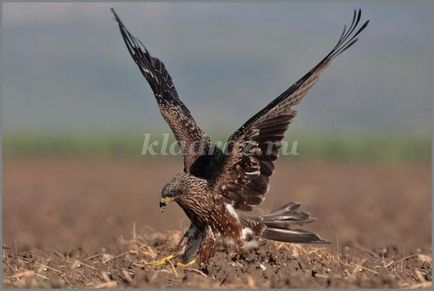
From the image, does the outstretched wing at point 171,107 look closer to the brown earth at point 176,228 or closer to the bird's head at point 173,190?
the bird's head at point 173,190

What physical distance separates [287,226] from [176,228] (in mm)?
1684

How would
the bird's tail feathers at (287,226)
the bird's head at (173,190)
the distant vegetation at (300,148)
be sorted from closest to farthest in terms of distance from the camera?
A: the bird's head at (173,190)
the bird's tail feathers at (287,226)
the distant vegetation at (300,148)

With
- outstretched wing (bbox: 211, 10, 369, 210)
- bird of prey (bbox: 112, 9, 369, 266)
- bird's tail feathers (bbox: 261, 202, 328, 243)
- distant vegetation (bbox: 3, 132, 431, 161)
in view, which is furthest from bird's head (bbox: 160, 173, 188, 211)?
distant vegetation (bbox: 3, 132, 431, 161)

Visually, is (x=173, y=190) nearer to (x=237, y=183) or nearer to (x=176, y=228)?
(x=237, y=183)

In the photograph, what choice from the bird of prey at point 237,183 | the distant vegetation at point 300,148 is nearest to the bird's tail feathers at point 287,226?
the bird of prey at point 237,183

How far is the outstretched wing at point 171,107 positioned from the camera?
10211mm

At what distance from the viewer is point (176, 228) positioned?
1112 cm

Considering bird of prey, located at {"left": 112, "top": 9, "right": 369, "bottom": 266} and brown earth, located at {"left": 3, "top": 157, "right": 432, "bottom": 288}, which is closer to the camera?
brown earth, located at {"left": 3, "top": 157, "right": 432, "bottom": 288}

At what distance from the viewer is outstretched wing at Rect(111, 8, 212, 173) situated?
33.5 ft

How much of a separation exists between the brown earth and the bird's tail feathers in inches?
8.6

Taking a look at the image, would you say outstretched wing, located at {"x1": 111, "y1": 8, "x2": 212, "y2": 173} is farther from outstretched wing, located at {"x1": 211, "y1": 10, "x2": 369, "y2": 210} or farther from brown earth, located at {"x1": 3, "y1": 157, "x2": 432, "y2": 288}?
brown earth, located at {"x1": 3, "y1": 157, "x2": 432, "y2": 288}

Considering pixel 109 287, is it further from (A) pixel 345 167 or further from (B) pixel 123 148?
(B) pixel 123 148

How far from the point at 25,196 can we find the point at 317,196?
25.7ft

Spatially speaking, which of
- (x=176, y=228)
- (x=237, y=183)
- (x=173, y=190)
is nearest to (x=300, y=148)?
(x=176, y=228)
